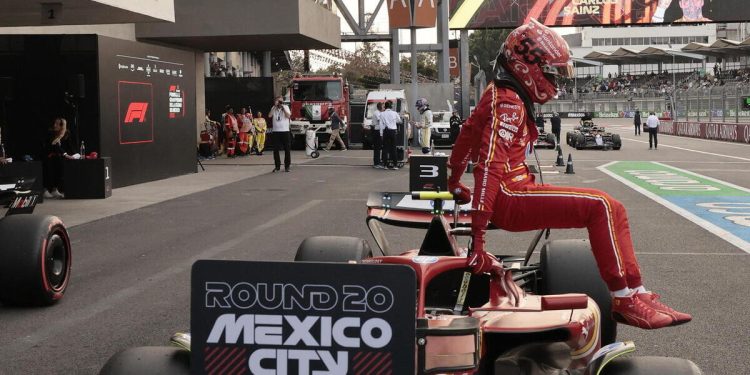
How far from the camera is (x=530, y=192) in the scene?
4.71 meters

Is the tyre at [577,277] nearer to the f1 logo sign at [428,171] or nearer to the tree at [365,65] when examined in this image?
the f1 logo sign at [428,171]

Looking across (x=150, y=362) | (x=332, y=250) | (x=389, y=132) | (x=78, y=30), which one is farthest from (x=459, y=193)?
(x=389, y=132)

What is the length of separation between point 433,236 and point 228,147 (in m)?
28.1

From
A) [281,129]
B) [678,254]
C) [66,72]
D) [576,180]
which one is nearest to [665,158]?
[576,180]

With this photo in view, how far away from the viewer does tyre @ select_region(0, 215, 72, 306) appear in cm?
712

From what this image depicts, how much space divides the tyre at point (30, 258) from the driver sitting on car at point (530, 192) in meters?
3.46

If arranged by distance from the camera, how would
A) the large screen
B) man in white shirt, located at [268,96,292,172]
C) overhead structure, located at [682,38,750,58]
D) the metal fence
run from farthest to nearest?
overhead structure, located at [682,38,750,58]
the large screen
the metal fence
man in white shirt, located at [268,96,292,172]

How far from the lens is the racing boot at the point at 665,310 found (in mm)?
4273

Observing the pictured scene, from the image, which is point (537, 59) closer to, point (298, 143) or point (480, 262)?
point (480, 262)

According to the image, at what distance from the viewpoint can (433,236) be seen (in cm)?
492

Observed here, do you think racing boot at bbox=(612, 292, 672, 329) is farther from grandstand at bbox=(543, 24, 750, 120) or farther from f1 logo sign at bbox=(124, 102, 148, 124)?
grandstand at bbox=(543, 24, 750, 120)

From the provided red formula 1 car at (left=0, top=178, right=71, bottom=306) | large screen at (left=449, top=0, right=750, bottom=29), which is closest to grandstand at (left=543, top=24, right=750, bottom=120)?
large screen at (left=449, top=0, right=750, bottom=29)

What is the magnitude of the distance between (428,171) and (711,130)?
136 ft

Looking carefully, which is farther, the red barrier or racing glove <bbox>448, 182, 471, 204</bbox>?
the red barrier
